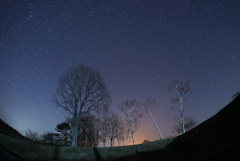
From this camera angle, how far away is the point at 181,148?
121 inches

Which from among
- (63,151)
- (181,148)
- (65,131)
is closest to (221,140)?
(181,148)

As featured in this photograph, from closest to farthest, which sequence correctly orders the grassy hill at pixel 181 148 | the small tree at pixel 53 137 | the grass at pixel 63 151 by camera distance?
the grassy hill at pixel 181 148
the grass at pixel 63 151
the small tree at pixel 53 137

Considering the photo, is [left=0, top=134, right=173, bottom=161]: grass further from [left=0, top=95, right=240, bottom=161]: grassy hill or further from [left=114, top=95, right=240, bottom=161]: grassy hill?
[left=114, top=95, right=240, bottom=161]: grassy hill

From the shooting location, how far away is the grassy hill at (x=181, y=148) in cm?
173

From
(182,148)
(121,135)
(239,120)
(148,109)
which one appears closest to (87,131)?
(121,135)

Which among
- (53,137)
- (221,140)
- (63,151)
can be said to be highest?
(53,137)

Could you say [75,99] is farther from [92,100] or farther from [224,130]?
[224,130]

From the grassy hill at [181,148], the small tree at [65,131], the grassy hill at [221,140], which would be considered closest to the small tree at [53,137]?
the small tree at [65,131]

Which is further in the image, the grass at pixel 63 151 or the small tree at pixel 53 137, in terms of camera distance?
the small tree at pixel 53 137

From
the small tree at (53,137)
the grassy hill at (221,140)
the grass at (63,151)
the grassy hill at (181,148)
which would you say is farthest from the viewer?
the small tree at (53,137)

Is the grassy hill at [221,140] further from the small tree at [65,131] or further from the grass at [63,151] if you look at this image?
the small tree at [65,131]

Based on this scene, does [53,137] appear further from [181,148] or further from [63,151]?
[181,148]

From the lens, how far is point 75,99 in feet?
40.6

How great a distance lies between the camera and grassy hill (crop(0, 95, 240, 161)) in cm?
173
